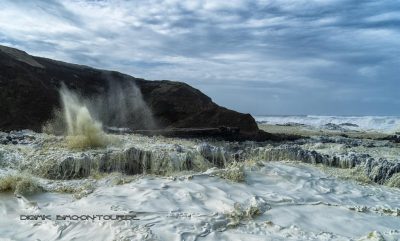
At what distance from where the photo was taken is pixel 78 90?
2053 cm

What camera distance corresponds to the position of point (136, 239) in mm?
5609

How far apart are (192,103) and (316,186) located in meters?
12.4

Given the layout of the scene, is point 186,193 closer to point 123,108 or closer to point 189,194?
point 189,194

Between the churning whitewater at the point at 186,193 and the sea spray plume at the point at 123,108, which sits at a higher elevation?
the sea spray plume at the point at 123,108

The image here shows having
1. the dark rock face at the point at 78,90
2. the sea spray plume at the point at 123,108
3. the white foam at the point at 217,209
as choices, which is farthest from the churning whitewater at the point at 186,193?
the sea spray plume at the point at 123,108

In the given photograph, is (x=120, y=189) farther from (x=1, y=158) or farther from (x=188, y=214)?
(x=1, y=158)

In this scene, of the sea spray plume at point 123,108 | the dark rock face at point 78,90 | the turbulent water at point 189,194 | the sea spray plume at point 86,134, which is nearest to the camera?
the turbulent water at point 189,194

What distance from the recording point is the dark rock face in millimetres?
17203

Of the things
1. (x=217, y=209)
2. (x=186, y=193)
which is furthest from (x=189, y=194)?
(x=217, y=209)

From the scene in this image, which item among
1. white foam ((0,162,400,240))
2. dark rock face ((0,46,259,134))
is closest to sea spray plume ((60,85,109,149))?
dark rock face ((0,46,259,134))

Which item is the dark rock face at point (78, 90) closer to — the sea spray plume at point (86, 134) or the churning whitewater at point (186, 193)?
the sea spray plume at point (86, 134)

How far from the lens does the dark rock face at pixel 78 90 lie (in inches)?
677

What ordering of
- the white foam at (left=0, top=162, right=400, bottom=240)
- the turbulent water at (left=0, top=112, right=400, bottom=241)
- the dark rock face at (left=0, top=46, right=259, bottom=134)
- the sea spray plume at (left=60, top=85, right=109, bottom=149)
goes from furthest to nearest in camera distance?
the dark rock face at (left=0, top=46, right=259, bottom=134) < the sea spray plume at (left=60, top=85, right=109, bottom=149) < the turbulent water at (left=0, top=112, right=400, bottom=241) < the white foam at (left=0, top=162, right=400, bottom=240)

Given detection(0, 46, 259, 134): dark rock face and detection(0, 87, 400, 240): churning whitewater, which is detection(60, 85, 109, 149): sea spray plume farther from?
detection(0, 46, 259, 134): dark rock face
